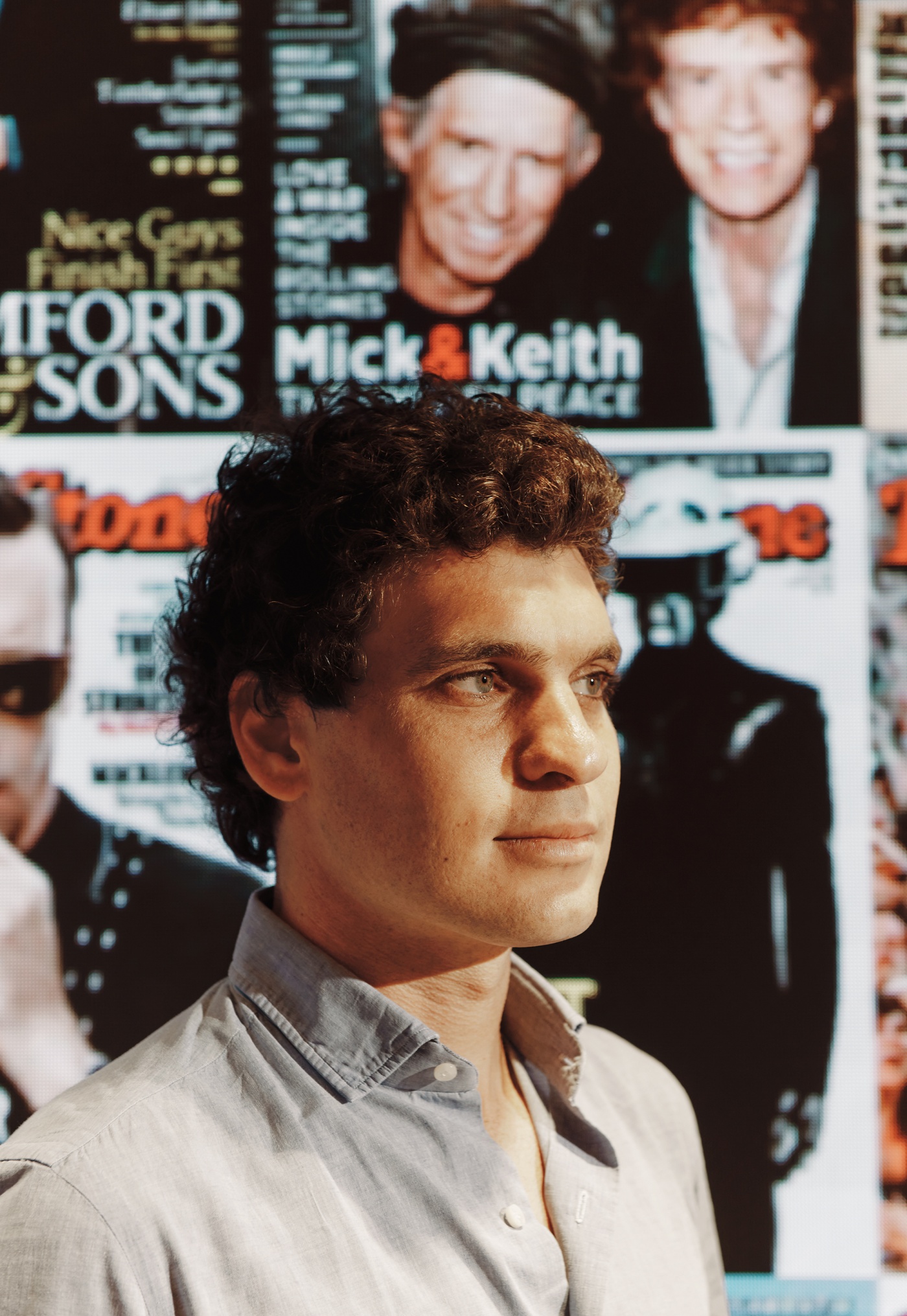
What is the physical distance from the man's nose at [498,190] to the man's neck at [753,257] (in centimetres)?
28

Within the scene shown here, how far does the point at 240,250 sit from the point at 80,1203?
4.07 feet

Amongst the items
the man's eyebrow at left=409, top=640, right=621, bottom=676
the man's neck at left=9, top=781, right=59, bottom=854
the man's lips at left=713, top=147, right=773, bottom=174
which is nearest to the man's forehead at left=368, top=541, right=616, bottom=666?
the man's eyebrow at left=409, top=640, right=621, bottom=676

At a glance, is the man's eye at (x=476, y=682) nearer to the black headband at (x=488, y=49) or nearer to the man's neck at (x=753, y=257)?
the man's neck at (x=753, y=257)

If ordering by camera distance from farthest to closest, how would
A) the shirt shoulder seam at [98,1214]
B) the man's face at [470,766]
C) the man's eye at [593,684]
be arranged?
the man's eye at [593,684] → the man's face at [470,766] → the shirt shoulder seam at [98,1214]

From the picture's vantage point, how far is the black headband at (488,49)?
5.29 feet

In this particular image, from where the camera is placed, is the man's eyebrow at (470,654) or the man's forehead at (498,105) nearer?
the man's eyebrow at (470,654)

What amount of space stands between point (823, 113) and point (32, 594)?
1.31 meters

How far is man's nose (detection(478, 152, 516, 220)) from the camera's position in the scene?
1.63 m

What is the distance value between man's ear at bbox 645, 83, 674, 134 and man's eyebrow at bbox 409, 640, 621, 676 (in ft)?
3.21

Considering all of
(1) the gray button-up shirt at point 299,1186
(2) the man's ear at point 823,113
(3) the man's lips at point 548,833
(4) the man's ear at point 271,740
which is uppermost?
(2) the man's ear at point 823,113

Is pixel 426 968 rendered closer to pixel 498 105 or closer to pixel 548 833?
pixel 548 833

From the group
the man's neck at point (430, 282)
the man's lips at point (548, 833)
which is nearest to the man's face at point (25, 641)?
the man's neck at point (430, 282)

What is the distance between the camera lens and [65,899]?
1.59m

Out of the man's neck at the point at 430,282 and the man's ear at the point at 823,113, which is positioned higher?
the man's ear at the point at 823,113
